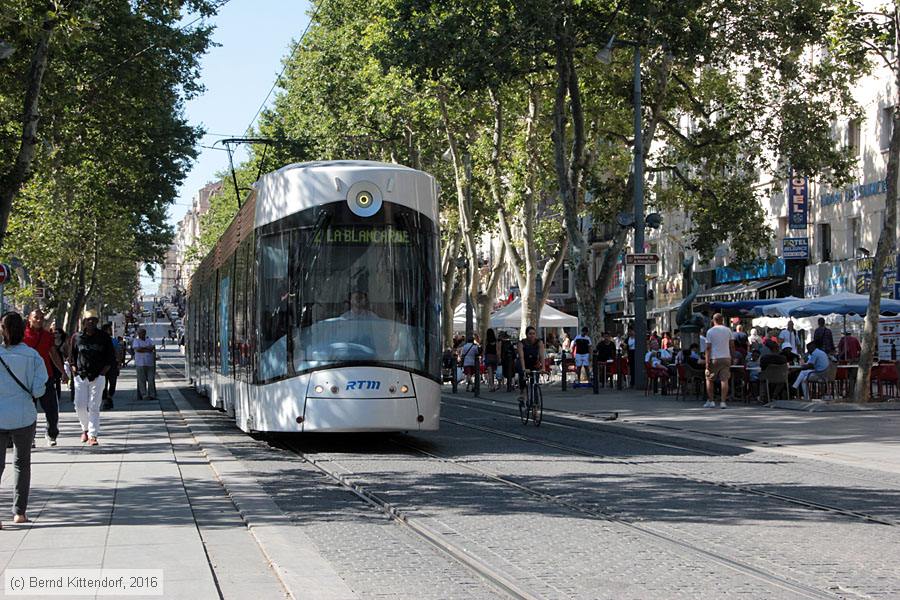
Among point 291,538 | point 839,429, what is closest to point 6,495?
point 291,538

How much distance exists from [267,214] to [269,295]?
3.66 feet

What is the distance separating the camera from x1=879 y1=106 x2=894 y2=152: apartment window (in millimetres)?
46316

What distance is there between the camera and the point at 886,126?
46938mm

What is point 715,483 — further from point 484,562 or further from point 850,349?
point 850,349

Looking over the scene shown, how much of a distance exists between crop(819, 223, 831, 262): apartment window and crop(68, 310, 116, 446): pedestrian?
3621 cm

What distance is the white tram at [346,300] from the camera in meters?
17.8

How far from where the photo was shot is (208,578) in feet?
27.7

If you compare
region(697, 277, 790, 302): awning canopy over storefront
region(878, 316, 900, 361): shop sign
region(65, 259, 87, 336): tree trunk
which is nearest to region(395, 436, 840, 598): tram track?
region(878, 316, 900, 361): shop sign

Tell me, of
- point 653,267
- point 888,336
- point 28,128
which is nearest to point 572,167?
point 888,336

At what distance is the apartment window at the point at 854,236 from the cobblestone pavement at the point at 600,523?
102 feet

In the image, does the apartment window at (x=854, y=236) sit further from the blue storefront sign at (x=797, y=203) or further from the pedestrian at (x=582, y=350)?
the pedestrian at (x=582, y=350)

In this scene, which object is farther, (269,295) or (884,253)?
(884,253)

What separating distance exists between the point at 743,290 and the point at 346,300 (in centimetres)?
4096

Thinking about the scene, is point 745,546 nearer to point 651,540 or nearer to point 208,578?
point 651,540
